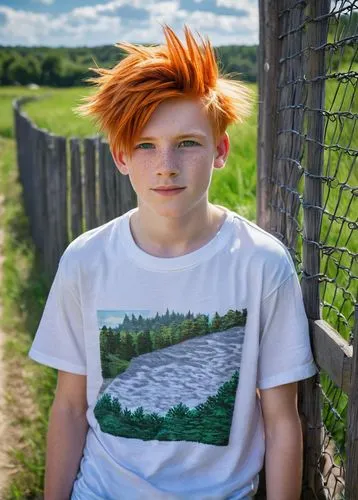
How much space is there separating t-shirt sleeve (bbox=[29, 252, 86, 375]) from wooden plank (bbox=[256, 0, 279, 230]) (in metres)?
1.03

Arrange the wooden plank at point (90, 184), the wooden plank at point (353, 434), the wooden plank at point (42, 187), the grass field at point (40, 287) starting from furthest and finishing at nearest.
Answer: the wooden plank at point (42, 187) → the wooden plank at point (90, 184) → the grass field at point (40, 287) → the wooden plank at point (353, 434)

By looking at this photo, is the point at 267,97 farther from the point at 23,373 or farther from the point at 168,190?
the point at 23,373

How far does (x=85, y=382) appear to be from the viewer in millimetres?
2248

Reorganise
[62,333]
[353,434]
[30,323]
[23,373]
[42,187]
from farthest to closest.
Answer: [42,187] < [30,323] < [23,373] < [62,333] < [353,434]

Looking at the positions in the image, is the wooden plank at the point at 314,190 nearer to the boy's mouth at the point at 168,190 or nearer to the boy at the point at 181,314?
the boy at the point at 181,314

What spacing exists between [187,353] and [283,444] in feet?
1.12

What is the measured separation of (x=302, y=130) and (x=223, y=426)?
948mm

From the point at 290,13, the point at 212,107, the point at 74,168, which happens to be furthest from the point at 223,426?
the point at 74,168

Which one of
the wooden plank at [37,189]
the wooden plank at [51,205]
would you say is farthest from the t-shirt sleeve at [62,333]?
the wooden plank at [37,189]

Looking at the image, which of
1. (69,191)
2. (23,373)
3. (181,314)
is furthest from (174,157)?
(69,191)

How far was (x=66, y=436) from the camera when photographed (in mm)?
2221

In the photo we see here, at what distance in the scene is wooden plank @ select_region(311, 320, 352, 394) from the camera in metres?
1.97

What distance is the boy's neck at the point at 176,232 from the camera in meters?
2.10

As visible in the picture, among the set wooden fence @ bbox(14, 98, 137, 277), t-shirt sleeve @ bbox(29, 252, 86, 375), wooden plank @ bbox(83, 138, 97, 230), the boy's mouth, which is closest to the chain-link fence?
the boy's mouth
